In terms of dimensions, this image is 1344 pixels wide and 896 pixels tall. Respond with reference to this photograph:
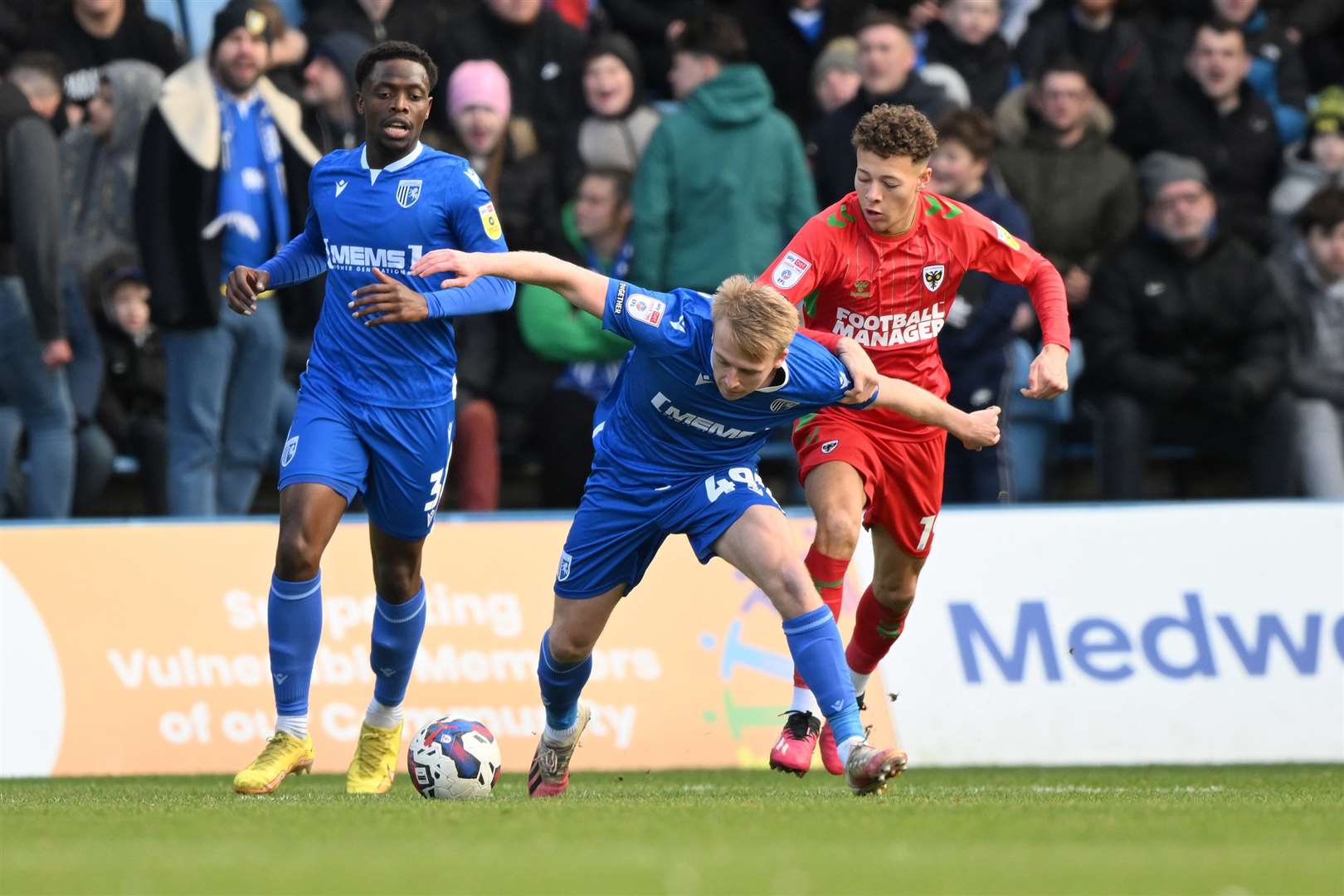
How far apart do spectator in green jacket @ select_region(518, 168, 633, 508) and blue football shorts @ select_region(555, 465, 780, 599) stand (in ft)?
15.4

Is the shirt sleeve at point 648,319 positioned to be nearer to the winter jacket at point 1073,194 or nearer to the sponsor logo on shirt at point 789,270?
the sponsor logo on shirt at point 789,270

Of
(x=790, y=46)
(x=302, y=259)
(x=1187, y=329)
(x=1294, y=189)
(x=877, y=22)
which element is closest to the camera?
(x=302, y=259)

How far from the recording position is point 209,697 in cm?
1073

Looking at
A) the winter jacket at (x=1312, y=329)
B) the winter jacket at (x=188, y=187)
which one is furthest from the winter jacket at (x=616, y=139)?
the winter jacket at (x=1312, y=329)

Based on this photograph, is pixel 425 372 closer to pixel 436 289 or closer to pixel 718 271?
pixel 436 289

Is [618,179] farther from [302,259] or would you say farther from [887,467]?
[302,259]

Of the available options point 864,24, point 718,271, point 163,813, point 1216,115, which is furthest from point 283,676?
point 1216,115

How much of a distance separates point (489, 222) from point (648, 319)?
3.45 feet

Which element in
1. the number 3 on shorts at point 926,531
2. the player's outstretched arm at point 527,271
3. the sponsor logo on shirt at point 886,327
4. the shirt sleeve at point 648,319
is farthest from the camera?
the number 3 on shorts at point 926,531

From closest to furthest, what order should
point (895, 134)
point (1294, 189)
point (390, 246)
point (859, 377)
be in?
point (859, 377) → point (390, 246) → point (895, 134) → point (1294, 189)

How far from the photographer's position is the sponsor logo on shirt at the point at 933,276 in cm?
899

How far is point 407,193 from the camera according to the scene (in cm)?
844

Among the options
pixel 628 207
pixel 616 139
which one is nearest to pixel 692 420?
pixel 628 207

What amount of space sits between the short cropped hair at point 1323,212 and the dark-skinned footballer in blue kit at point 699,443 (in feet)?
20.8
